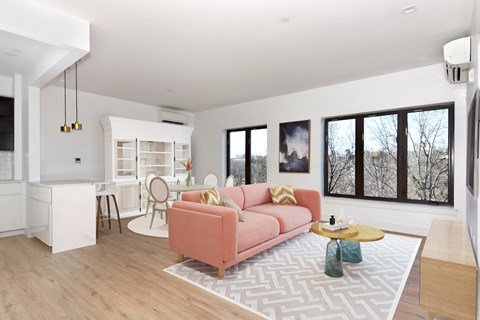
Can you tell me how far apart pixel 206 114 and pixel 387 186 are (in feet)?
16.5

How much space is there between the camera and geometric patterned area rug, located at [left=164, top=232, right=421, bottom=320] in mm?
2168

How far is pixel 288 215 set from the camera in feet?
12.2

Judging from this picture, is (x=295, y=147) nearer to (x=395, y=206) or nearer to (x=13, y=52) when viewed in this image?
(x=395, y=206)

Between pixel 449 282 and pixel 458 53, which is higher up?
pixel 458 53

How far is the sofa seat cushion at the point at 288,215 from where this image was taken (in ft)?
11.8

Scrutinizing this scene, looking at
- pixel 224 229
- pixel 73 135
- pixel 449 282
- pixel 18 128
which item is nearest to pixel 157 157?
pixel 73 135

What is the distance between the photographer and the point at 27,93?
419 cm

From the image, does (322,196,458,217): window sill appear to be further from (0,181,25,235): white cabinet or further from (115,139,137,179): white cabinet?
(0,181,25,235): white cabinet

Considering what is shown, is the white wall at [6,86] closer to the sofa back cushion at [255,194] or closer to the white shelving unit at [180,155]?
the white shelving unit at [180,155]

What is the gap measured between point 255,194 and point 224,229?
5.97 ft

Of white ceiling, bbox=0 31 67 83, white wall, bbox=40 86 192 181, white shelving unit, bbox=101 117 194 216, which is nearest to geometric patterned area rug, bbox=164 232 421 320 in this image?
white ceiling, bbox=0 31 67 83

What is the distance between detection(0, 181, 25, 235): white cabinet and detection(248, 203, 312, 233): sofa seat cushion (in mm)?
3846

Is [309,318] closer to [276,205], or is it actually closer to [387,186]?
[276,205]

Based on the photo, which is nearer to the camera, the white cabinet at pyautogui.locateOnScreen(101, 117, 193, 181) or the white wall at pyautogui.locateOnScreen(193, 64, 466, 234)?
the white wall at pyautogui.locateOnScreen(193, 64, 466, 234)
